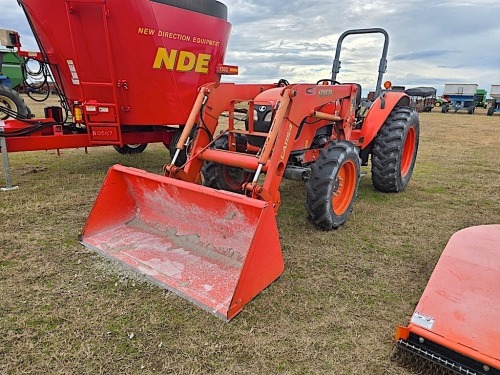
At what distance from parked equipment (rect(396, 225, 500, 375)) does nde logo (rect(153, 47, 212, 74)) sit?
4280 millimetres

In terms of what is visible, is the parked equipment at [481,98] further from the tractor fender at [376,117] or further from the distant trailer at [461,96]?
the tractor fender at [376,117]

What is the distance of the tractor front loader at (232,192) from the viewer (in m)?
2.71

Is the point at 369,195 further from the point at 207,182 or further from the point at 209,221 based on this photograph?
the point at 209,221

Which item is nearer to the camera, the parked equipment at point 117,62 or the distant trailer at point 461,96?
the parked equipment at point 117,62

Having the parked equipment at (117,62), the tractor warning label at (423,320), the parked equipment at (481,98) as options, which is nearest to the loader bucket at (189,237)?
Answer: the tractor warning label at (423,320)

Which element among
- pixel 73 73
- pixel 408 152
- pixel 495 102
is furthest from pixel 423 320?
pixel 495 102

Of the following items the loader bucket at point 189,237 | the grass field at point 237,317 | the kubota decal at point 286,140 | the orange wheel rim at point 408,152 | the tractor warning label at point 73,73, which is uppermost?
the tractor warning label at point 73,73

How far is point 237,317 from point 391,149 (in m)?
3.23

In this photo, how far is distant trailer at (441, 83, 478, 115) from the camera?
25277 mm

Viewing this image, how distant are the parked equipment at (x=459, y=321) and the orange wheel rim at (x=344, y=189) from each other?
1.60m

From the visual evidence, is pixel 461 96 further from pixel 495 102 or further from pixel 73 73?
pixel 73 73

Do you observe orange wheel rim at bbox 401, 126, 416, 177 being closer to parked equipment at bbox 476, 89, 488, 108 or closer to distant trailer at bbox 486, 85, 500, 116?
distant trailer at bbox 486, 85, 500, 116

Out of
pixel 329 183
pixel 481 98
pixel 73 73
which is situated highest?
pixel 481 98

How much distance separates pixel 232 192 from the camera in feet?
11.7
